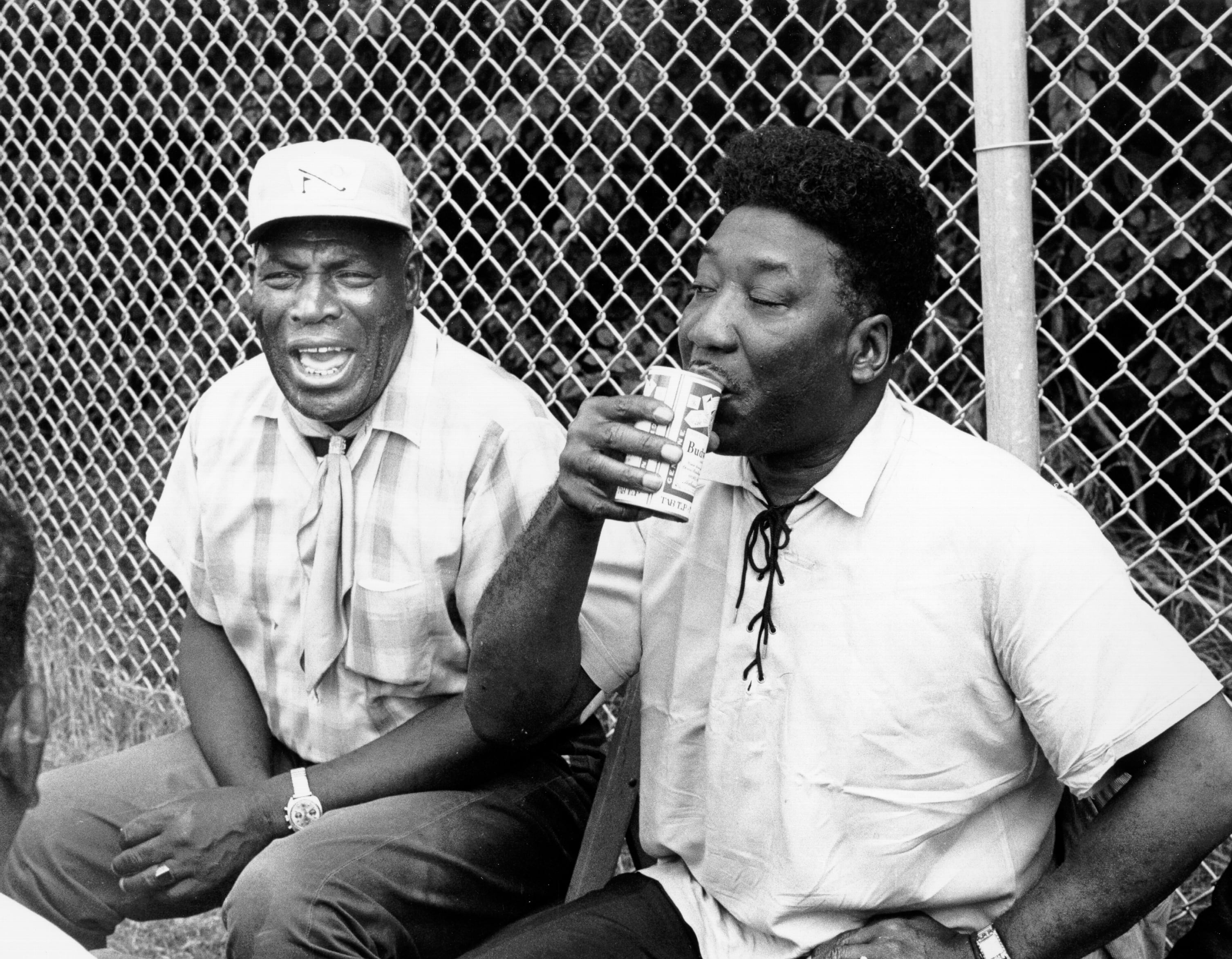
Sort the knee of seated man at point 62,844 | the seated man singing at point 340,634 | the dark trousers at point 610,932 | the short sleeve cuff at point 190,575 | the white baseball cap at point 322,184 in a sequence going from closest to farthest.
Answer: the dark trousers at point 610,932 → the seated man singing at point 340,634 → the white baseball cap at point 322,184 → the knee of seated man at point 62,844 → the short sleeve cuff at point 190,575

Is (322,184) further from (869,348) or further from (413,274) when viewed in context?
(869,348)

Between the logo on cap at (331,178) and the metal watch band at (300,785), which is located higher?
the logo on cap at (331,178)

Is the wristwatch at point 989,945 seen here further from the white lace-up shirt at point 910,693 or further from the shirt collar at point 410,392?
the shirt collar at point 410,392

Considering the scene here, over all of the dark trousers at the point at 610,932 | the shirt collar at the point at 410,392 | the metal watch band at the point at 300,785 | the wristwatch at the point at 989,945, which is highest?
the shirt collar at the point at 410,392

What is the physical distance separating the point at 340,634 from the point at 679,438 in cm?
106

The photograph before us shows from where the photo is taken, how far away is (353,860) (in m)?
2.54

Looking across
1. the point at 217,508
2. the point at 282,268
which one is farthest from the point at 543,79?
the point at 217,508

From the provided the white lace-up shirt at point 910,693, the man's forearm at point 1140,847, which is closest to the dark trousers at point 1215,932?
the man's forearm at point 1140,847

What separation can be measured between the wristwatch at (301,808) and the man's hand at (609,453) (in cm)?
89

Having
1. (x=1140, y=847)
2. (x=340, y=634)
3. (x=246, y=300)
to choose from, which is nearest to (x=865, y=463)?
(x=1140, y=847)

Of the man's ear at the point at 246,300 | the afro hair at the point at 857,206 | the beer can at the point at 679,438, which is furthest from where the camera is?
the man's ear at the point at 246,300

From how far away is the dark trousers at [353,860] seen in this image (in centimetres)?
248

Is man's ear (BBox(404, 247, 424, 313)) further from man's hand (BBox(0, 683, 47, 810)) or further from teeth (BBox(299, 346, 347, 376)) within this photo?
man's hand (BBox(0, 683, 47, 810))

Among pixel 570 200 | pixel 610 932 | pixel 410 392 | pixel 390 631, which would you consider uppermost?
pixel 570 200
